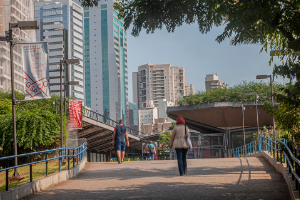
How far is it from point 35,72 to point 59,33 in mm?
126389

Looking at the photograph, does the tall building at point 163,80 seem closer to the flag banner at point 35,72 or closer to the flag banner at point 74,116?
the flag banner at point 74,116

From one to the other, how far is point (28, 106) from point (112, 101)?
14786 centimetres

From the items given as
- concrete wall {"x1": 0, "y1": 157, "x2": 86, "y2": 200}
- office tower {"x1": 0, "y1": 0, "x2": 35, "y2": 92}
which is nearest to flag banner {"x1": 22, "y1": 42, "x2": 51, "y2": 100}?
concrete wall {"x1": 0, "y1": 157, "x2": 86, "y2": 200}

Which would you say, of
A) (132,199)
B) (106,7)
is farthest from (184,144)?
(106,7)

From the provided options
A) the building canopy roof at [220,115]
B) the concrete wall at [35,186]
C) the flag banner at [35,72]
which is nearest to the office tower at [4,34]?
the building canopy roof at [220,115]

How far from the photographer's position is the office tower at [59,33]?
132 meters

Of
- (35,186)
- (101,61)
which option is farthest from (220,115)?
(101,61)

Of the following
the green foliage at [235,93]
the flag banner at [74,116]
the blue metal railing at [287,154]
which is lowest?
the blue metal railing at [287,154]

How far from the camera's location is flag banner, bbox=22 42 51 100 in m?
11.4

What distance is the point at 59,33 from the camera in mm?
132000

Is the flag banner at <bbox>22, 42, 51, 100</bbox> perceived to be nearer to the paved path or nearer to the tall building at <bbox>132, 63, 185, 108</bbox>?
the paved path

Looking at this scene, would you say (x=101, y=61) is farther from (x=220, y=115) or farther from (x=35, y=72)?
(x=35, y=72)

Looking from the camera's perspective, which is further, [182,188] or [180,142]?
[180,142]

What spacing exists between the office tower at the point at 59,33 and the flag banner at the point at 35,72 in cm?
12057
